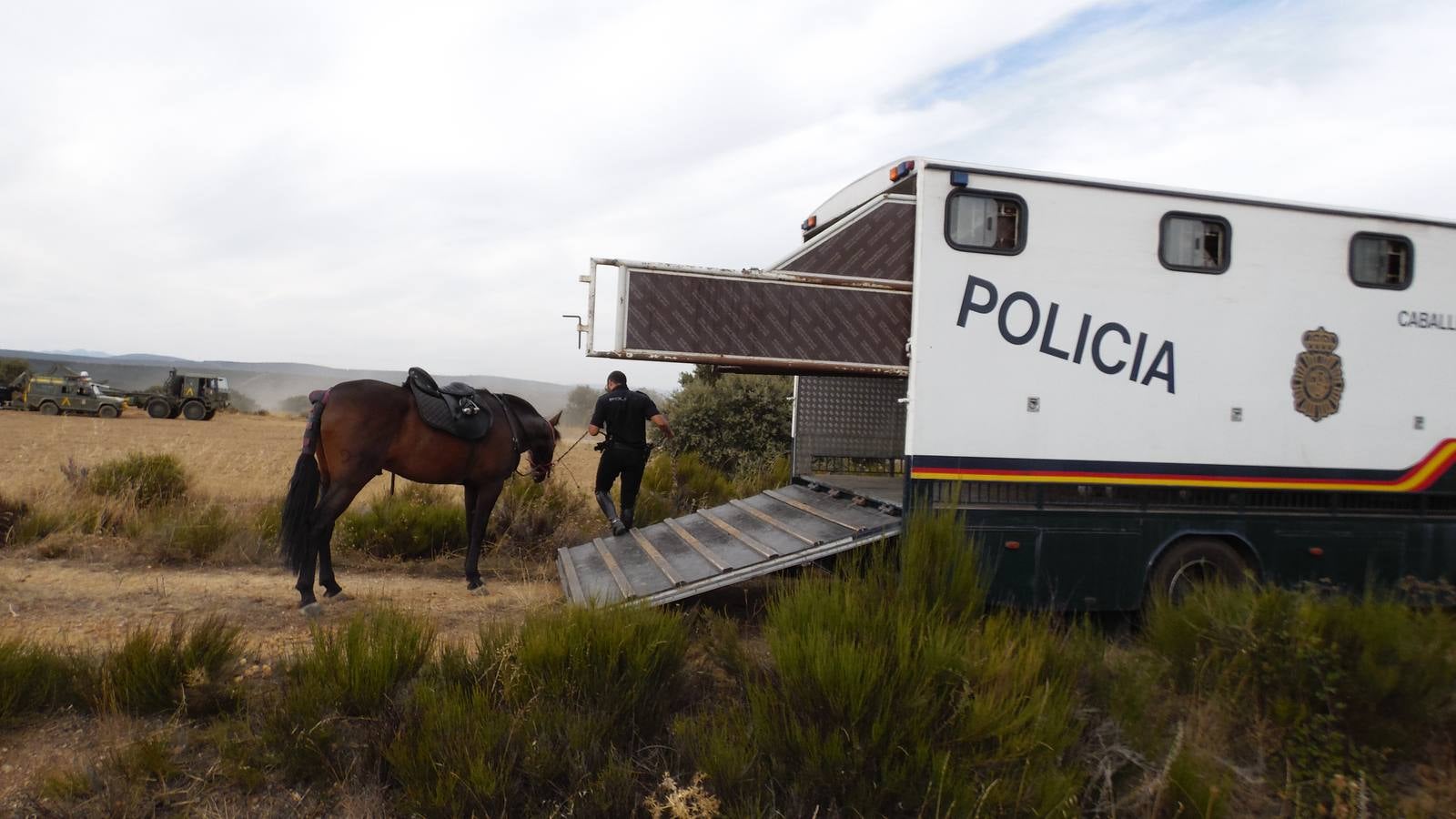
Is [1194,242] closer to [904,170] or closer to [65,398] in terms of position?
[904,170]

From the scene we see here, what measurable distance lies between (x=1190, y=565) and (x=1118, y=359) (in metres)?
1.57

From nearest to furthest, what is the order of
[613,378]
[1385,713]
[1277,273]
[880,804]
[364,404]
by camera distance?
[880,804] < [1385,713] < [1277,273] < [364,404] < [613,378]

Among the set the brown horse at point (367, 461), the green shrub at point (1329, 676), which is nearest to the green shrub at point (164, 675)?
the brown horse at point (367, 461)

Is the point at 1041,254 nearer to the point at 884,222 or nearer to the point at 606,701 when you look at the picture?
the point at 884,222

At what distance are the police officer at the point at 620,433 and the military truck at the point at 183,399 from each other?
31749mm

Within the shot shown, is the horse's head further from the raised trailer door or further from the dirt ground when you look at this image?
the raised trailer door

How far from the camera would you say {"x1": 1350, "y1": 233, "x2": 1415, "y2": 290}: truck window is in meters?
6.73

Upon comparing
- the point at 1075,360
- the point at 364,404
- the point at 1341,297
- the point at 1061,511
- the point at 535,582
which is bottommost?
the point at 535,582

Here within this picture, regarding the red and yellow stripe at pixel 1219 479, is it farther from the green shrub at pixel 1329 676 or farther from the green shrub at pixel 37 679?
the green shrub at pixel 37 679

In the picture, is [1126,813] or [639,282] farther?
[639,282]

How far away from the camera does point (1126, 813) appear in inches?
150

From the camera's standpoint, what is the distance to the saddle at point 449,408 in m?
7.25

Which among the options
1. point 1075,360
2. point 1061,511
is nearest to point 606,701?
point 1061,511

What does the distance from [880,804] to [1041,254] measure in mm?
4048
